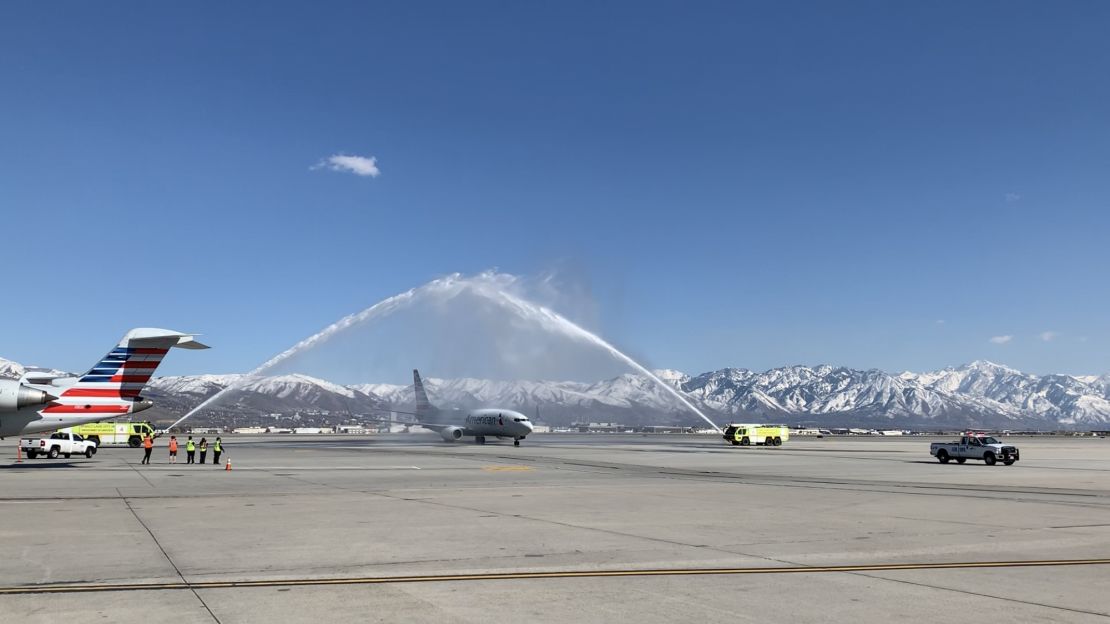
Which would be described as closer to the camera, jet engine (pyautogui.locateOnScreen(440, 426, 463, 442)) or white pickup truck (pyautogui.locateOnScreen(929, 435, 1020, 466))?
white pickup truck (pyautogui.locateOnScreen(929, 435, 1020, 466))

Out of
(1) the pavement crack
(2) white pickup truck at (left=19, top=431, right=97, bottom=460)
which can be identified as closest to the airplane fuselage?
(2) white pickup truck at (left=19, top=431, right=97, bottom=460)

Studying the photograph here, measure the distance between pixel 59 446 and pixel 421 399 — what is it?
55185mm

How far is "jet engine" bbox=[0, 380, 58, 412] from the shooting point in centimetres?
4481

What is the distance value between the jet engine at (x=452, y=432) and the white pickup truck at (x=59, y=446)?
3878 centimetres

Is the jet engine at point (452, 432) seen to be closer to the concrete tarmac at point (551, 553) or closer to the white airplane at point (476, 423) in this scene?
the white airplane at point (476, 423)

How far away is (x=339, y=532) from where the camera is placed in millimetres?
19906

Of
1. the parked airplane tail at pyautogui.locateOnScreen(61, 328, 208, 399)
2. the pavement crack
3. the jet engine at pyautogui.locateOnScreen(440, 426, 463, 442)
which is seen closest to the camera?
the pavement crack

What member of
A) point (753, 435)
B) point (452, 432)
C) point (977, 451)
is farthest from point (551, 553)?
point (753, 435)

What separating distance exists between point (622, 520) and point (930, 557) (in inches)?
329

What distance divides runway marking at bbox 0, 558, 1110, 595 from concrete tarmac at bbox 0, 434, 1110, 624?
0.22ft

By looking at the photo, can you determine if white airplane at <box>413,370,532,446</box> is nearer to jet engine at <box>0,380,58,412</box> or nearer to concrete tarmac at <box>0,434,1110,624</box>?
jet engine at <box>0,380,58,412</box>

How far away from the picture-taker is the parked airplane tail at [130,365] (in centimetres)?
4947

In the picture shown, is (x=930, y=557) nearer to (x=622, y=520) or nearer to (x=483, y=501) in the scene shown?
→ (x=622, y=520)

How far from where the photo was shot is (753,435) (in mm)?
95500
